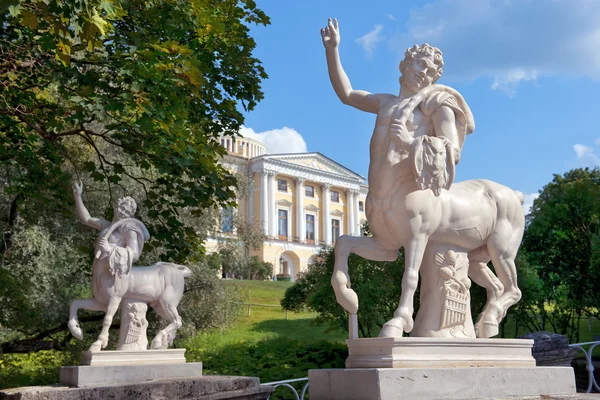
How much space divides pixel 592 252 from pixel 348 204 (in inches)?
→ 2041

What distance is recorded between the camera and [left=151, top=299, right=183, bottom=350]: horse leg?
7.63 metres

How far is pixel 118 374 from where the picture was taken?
6.97 m

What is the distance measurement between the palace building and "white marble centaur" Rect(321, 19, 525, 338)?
55.0 meters

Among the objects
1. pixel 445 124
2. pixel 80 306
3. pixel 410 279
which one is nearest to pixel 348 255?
pixel 410 279

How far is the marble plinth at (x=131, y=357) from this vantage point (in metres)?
6.97

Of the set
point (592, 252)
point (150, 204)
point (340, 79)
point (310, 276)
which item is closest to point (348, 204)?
point (310, 276)

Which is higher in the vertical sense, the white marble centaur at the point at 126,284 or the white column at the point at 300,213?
the white column at the point at 300,213

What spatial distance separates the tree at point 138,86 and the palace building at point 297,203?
48.7 meters

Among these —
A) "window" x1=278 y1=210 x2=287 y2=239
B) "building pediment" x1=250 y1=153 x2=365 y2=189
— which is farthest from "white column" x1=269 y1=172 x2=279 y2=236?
"window" x1=278 y1=210 x2=287 y2=239

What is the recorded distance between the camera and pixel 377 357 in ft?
13.0

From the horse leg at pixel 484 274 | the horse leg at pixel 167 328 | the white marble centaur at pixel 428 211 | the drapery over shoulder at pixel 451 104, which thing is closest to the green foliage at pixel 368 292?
the horse leg at pixel 167 328

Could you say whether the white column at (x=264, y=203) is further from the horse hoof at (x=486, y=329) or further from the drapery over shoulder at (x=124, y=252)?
the horse hoof at (x=486, y=329)

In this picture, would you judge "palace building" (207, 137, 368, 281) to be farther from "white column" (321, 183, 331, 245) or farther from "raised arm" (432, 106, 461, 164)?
"raised arm" (432, 106, 461, 164)

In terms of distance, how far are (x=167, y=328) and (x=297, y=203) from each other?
56.8 meters
